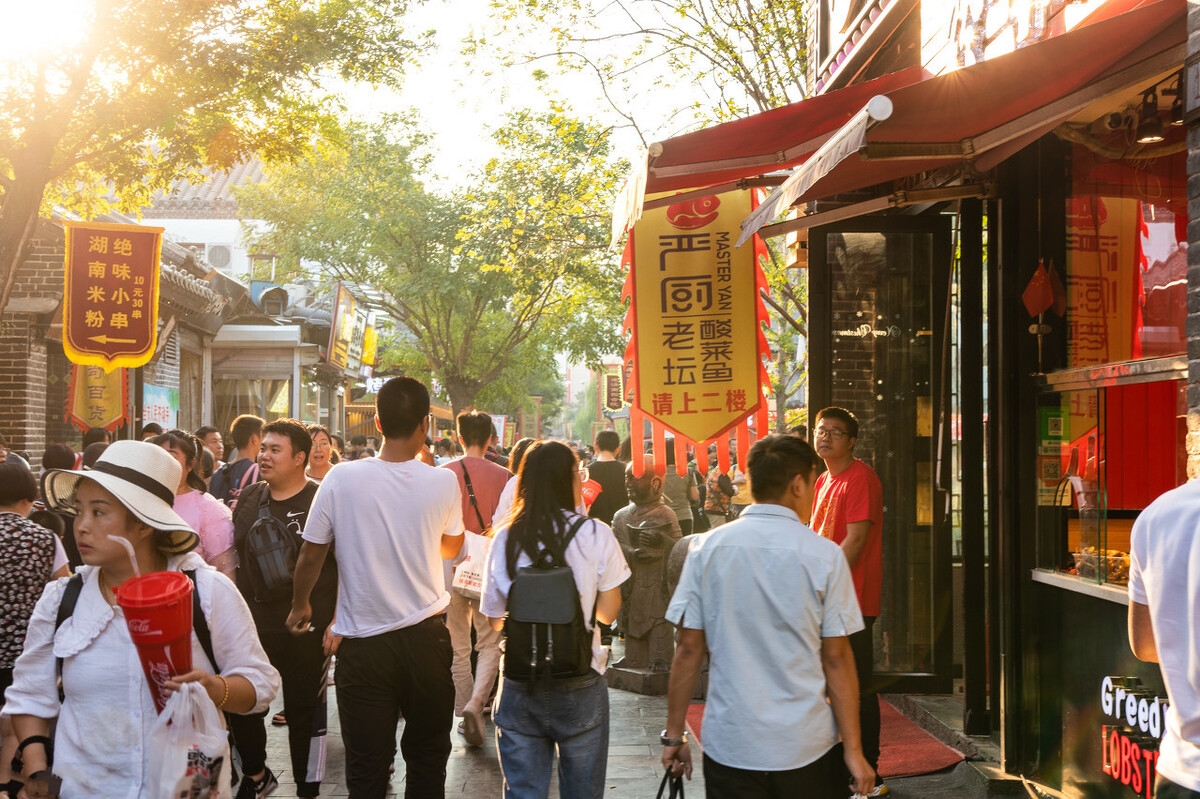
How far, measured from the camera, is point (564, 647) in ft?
14.7

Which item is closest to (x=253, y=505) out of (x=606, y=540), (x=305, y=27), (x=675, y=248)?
(x=606, y=540)

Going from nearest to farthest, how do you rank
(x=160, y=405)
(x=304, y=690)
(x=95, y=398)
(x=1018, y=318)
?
(x=1018, y=318) < (x=304, y=690) < (x=95, y=398) < (x=160, y=405)

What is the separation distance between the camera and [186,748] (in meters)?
2.99

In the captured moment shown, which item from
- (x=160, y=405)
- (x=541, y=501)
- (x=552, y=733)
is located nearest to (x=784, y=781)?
(x=552, y=733)

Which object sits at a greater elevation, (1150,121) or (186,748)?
(1150,121)

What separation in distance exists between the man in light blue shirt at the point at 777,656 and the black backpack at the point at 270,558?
2779 millimetres

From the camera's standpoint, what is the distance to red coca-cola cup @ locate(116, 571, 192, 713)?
288 cm

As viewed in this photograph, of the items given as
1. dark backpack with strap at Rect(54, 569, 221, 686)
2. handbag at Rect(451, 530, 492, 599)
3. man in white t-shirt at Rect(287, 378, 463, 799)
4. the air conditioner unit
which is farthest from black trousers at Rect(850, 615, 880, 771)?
the air conditioner unit

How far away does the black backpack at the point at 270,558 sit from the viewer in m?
6.15

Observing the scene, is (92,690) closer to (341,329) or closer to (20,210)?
(20,210)

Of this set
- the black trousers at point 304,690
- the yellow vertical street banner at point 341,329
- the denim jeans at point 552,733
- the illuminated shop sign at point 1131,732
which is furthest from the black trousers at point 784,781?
the yellow vertical street banner at point 341,329

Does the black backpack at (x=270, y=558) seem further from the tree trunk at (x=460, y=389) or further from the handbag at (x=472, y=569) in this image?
→ the tree trunk at (x=460, y=389)

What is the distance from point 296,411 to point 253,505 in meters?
18.6

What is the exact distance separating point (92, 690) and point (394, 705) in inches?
85.5
